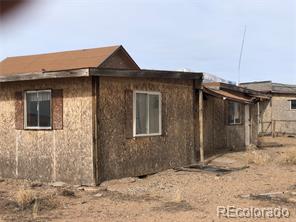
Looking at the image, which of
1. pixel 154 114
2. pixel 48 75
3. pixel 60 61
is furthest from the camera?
pixel 60 61

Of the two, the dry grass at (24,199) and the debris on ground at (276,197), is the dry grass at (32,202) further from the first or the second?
the debris on ground at (276,197)

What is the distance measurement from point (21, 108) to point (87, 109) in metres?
2.39

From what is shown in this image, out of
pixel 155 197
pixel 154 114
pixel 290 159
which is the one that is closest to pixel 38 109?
pixel 154 114

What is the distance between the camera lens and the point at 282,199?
26.2 ft

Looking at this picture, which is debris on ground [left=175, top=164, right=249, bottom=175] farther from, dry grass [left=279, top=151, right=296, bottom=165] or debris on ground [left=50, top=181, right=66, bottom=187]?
debris on ground [left=50, top=181, right=66, bottom=187]

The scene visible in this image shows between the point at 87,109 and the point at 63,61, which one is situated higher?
the point at 63,61

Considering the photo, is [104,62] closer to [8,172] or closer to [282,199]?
[8,172]

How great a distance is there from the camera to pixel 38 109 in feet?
36.6

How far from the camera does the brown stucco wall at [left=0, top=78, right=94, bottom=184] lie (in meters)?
10.3

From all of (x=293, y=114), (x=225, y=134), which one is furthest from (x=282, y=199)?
(x=293, y=114)

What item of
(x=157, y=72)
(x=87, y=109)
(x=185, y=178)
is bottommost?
(x=185, y=178)

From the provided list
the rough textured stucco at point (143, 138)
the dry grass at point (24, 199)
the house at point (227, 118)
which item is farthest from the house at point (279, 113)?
the dry grass at point (24, 199)

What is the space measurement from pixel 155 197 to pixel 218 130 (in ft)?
32.8

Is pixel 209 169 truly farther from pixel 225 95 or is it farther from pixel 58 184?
pixel 225 95
